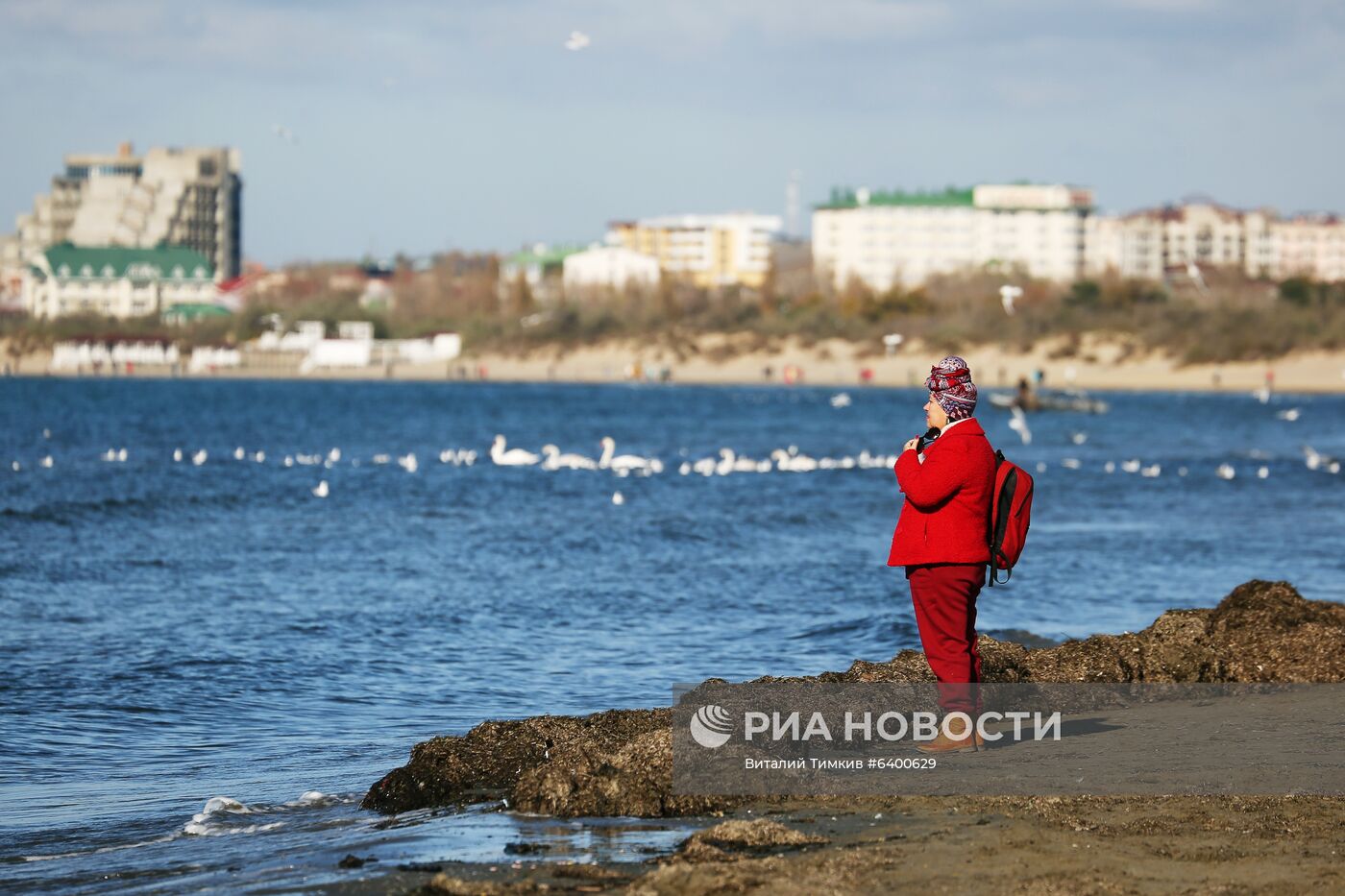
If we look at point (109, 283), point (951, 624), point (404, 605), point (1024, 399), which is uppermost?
point (109, 283)

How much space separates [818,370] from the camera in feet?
452

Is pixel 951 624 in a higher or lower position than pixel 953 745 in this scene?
higher

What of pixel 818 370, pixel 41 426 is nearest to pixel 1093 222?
pixel 818 370

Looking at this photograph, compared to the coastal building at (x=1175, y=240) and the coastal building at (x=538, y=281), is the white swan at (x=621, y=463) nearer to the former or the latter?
the coastal building at (x=538, y=281)

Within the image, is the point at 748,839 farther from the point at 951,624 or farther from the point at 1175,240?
the point at 1175,240

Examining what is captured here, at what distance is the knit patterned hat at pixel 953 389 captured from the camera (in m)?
8.06

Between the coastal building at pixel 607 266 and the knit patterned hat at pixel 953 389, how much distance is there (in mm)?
168789

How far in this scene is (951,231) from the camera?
609ft

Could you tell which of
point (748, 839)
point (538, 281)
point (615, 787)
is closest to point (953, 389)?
point (615, 787)

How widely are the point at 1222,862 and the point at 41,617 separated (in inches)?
546

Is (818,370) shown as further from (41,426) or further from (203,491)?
(203,491)

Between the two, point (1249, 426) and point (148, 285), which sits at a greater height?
point (148, 285)

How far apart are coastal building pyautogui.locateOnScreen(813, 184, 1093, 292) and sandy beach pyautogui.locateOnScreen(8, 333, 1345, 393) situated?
39058 millimetres

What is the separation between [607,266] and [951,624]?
180 metres
